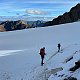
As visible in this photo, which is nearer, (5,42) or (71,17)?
(5,42)

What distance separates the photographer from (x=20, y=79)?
53.9 ft

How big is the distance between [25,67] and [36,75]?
12.7 ft

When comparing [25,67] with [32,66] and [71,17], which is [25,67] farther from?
[71,17]

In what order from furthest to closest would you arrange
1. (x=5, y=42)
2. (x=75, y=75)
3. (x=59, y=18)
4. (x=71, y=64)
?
(x=59, y=18), (x=5, y=42), (x=71, y=64), (x=75, y=75)

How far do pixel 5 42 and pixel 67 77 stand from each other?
2801cm

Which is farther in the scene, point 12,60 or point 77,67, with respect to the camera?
point 12,60

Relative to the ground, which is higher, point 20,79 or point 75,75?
point 75,75

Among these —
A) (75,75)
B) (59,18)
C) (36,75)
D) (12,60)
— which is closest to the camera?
(75,75)

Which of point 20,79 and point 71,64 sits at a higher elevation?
point 71,64

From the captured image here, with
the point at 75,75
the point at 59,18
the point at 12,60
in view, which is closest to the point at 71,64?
the point at 75,75

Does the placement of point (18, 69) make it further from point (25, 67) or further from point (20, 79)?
point (20, 79)

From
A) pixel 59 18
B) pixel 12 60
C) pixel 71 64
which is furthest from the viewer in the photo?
pixel 59 18

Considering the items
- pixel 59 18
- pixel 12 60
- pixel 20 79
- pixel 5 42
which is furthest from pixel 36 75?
pixel 59 18

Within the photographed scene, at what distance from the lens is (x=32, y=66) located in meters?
20.0
